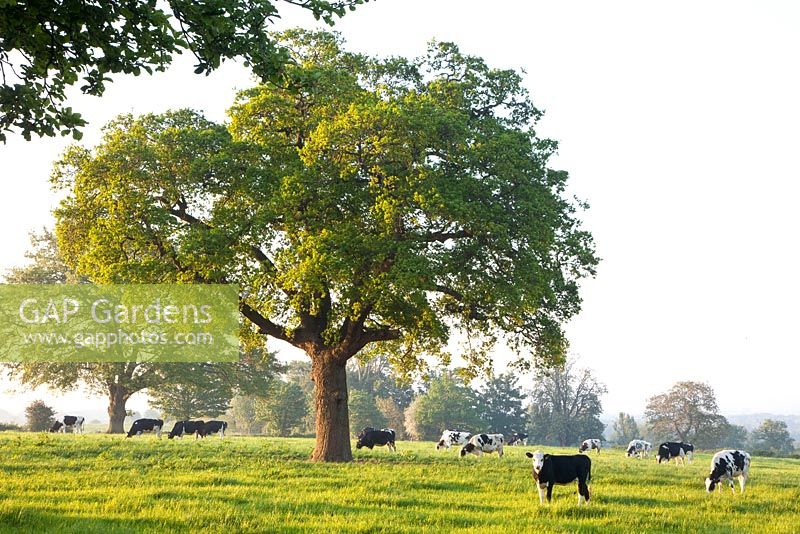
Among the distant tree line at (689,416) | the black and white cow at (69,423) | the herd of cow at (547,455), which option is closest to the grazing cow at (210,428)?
the herd of cow at (547,455)

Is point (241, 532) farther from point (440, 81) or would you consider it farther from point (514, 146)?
point (440, 81)

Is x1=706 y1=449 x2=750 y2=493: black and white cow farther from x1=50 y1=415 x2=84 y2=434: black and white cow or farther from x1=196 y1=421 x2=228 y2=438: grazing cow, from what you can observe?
x1=50 y1=415 x2=84 y2=434: black and white cow

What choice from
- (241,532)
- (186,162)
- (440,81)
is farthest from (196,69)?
(440,81)

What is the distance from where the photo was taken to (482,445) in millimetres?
34750

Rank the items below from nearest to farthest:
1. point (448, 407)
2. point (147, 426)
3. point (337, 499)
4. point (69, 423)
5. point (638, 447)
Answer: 1. point (337, 499)
2. point (147, 426)
3. point (638, 447)
4. point (69, 423)
5. point (448, 407)

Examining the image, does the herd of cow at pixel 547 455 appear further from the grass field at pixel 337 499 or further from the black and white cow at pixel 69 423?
the grass field at pixel 337 499

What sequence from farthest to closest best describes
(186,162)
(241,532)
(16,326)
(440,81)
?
(16,326)
(440,81)
(186,162)
(241,532)

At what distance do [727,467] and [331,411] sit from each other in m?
14.7

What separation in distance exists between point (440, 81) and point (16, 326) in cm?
3639

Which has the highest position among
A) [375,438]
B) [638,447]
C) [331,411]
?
[331,411]

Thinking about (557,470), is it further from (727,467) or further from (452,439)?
(452,439)

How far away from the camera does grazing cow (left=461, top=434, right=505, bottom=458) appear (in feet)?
113

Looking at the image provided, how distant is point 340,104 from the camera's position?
26500 millimetres

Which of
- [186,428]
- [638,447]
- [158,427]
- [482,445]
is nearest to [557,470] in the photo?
[482,445]
